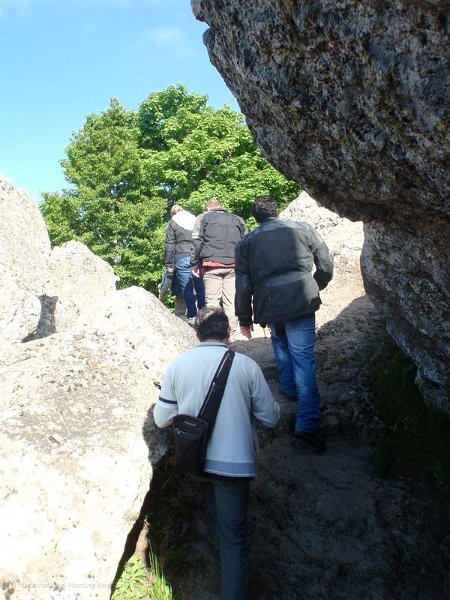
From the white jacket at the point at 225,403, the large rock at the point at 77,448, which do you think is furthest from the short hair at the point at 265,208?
the white jacket at the point at 225,403

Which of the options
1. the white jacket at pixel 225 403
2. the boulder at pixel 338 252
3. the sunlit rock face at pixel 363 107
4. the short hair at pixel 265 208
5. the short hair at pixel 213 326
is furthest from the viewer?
the boulder at pixel 338 252

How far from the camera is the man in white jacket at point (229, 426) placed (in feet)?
11.7

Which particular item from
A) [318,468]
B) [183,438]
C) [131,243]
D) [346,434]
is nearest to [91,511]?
[183,438]

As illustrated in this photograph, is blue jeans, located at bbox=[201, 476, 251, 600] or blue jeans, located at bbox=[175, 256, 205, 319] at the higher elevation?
blue jeans, located at bbox=[175, 256, 205, 319]

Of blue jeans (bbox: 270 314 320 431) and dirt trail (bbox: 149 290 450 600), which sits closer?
dirt trail (bbox: 149 290 450 600)

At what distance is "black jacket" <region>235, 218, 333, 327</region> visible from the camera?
4.96m

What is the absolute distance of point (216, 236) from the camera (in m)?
8.02

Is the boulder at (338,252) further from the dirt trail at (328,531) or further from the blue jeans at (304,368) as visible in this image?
the dirt trail at (328,531)

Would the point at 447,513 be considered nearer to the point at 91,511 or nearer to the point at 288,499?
the point at 288,499

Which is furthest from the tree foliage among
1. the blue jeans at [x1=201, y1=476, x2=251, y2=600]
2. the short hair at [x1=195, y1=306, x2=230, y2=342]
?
the blue jeans at [x1=201, y1=476, x2=251, y2=600]

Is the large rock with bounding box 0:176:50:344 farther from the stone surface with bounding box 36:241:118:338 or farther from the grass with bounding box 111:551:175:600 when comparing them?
the grass with bounding box 111:551:175:600

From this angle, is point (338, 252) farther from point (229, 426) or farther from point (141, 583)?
point (141, 583)

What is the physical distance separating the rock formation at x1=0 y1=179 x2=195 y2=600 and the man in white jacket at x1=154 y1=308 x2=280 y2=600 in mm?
595

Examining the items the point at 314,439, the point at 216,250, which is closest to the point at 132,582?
the point at 314,439
